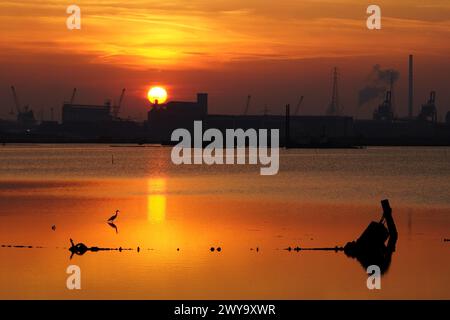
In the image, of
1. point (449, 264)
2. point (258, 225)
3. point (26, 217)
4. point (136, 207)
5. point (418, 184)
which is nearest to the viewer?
point (449, 264)

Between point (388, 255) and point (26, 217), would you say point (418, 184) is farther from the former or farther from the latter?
point (388, 255)

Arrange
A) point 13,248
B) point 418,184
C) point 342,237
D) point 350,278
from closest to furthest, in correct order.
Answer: point 350,278 → point 13,248 → point 342,237 → point 418,184

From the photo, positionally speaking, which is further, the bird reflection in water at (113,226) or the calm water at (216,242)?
the bird reflection in water at (113,226)

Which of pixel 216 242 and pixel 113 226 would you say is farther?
pixel 113 226

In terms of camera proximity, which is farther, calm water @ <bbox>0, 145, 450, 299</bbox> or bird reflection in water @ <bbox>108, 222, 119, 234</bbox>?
bird reflection in water @ <bbox>108, 222, 119, 234</bbox>

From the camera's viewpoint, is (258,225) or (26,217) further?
(26,217)

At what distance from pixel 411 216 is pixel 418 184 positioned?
85.1 ft

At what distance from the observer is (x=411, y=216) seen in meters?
35.1

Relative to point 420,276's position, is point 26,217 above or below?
above

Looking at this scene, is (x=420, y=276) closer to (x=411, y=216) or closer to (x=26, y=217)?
(x=411, y=216)

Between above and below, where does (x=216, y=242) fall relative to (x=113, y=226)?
below
